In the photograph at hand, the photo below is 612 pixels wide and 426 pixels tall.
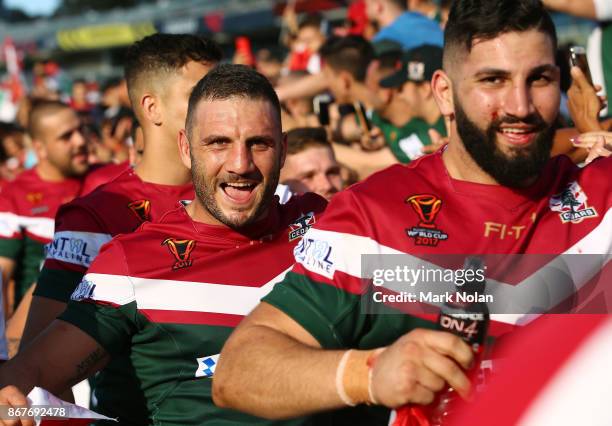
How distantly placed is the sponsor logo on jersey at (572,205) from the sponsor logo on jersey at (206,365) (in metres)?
1.48

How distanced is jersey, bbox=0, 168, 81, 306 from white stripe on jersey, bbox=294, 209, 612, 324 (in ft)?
16.7

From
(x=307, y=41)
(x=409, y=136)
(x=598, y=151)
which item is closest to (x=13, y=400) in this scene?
(x=598, y=151)

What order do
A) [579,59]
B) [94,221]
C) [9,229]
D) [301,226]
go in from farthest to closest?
[9,229]
[94,221]
[579,59]
[301,226]

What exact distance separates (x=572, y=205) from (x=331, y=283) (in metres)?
0.93

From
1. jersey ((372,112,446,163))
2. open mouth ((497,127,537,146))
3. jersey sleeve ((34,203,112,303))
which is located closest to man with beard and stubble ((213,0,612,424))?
open mouth ((497,127,537,146))

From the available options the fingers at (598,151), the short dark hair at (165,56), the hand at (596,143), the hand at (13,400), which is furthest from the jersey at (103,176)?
the fingers at (598,151)

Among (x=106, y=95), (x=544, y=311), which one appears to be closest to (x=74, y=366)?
(x=544, y=311)

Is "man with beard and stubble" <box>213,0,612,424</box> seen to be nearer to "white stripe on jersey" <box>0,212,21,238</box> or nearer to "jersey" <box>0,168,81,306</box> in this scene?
"jersey" <box>0,168,81,306</box>

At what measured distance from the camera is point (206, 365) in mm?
3879

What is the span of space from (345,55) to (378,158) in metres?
1.19

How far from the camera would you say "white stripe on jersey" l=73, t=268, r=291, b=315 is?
12.8 feet

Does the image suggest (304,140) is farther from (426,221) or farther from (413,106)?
(426,221)

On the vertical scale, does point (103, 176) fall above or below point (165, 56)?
below

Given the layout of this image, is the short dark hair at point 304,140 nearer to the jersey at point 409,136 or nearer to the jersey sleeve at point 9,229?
the jersey at point 409,136
